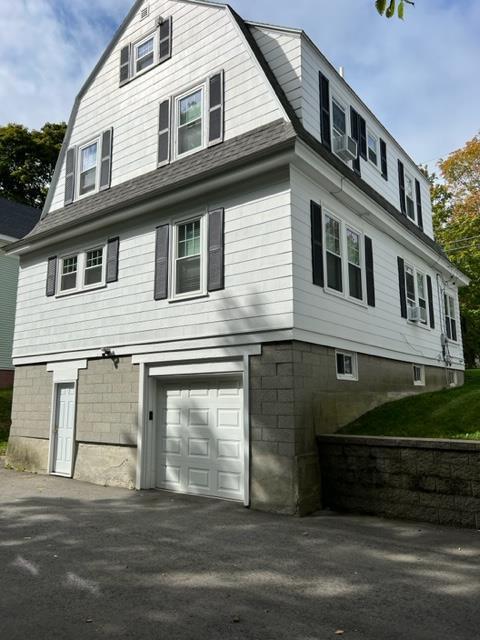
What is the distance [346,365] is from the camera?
32.6 ft

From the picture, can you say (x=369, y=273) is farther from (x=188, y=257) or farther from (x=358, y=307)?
(x=188, y=257)

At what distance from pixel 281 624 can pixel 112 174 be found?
10426 millimetres

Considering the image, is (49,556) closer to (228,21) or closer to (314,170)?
(314,170)

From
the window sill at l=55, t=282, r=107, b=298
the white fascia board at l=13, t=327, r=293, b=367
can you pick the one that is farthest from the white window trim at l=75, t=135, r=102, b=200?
the white fascia board at l=13, t=327, r=293, b=367

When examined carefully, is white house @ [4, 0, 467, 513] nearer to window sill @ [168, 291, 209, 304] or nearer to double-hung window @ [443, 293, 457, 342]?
window sill @ [168, 291, 209, 304]

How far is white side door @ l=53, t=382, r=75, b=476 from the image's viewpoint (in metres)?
11.5

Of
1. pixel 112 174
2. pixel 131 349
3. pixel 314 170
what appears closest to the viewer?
pixel 314 170

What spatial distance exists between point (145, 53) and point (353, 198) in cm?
629

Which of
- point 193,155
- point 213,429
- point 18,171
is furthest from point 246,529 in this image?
point 18,171

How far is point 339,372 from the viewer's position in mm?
9633

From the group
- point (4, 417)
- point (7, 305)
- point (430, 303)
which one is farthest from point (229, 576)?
point (7, 305)

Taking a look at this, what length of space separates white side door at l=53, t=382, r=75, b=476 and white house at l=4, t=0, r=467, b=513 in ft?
0.18

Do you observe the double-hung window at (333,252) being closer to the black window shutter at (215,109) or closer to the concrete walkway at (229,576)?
the black window shutter at (215,109)

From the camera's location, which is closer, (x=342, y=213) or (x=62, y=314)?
(x=342, y=213)
